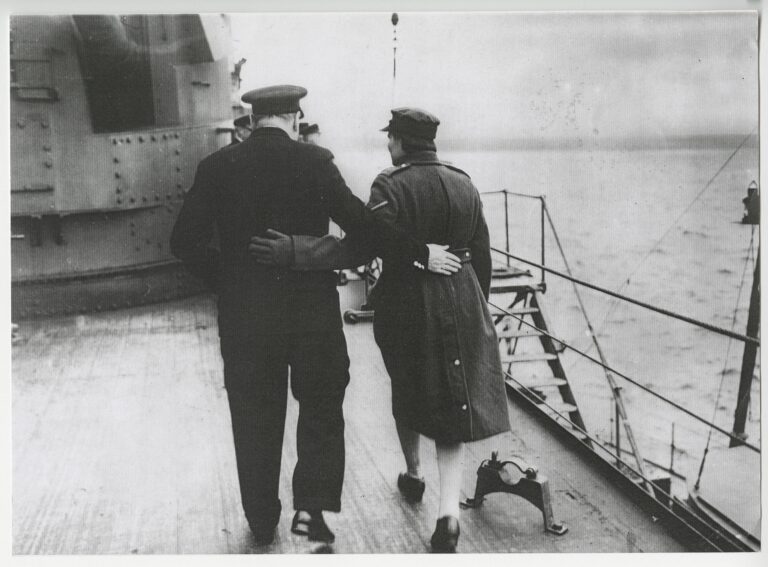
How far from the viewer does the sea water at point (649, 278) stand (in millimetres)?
6121

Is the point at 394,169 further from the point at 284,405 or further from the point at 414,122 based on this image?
the point at 284,405

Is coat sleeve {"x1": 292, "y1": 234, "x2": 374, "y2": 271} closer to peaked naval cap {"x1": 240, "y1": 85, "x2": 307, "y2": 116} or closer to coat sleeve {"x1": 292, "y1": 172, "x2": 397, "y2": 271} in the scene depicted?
coat sleeve {"x1": 292, "y1": 172, "x2": 397, "y2": 271}

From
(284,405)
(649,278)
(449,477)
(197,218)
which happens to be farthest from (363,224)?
(649,278)

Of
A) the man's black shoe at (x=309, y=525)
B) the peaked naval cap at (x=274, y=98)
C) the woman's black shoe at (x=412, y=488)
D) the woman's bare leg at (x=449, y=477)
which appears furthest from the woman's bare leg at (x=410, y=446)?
the peaked naval cap at (x=274, y=98)

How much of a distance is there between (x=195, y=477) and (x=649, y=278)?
40.2 metres

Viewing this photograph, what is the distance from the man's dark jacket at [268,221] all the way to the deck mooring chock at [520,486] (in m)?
0.93

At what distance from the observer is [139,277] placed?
6.25 metres

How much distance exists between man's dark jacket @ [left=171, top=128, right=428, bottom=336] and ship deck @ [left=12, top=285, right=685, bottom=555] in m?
0.89

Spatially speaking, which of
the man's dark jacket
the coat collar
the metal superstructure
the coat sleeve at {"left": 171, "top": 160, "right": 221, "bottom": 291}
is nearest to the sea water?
the coat collar

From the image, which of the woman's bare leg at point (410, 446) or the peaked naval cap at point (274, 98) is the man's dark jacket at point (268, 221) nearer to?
the peaked naval cap at point (274, 98)

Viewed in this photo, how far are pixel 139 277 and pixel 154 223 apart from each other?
500 millimetres

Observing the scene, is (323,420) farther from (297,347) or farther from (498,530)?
(498,530)

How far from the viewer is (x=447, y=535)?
273 centimetres
